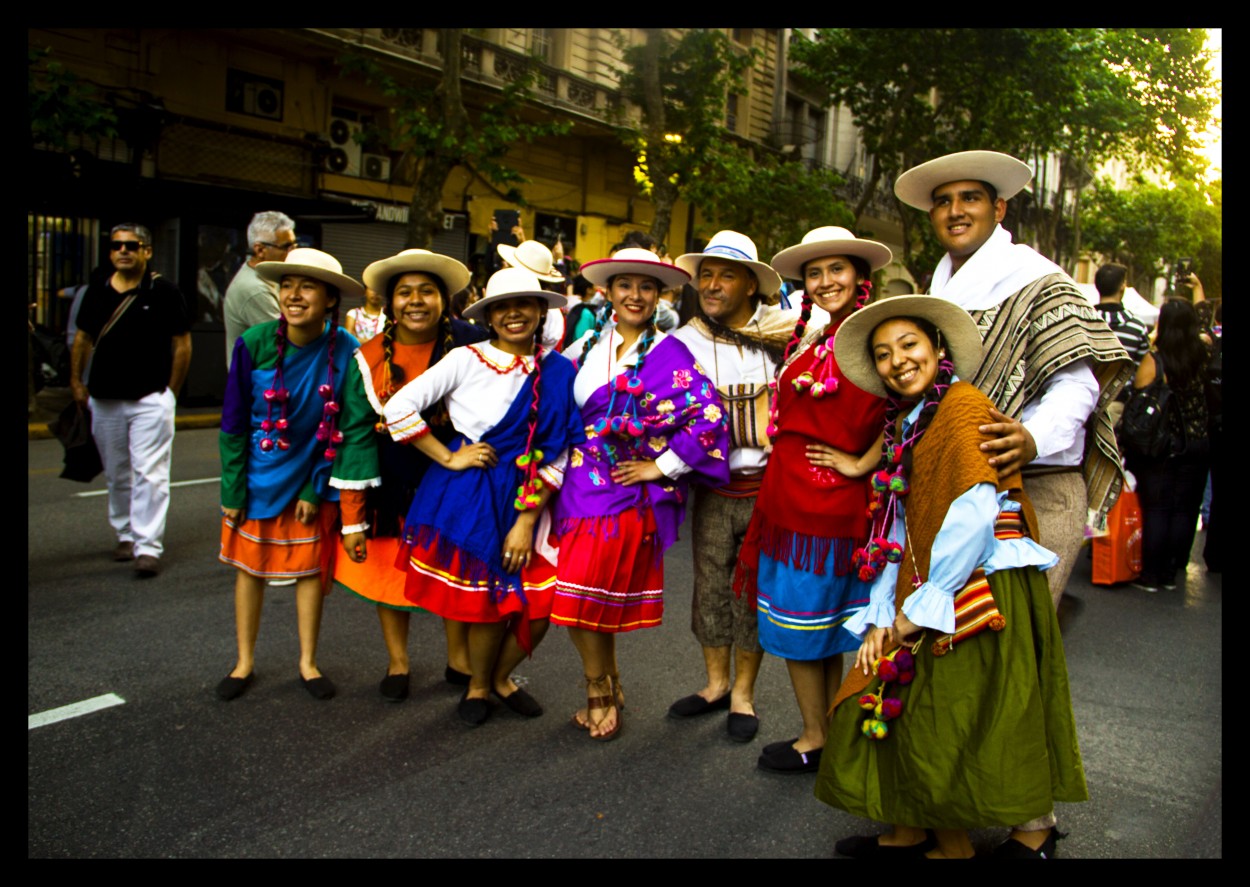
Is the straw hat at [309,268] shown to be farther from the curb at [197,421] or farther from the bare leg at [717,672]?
the curb at [197,421]

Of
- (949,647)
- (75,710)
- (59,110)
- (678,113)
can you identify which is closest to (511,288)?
(949,647)

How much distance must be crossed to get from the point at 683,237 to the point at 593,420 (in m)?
22.2

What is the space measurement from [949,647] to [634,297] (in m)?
1.85

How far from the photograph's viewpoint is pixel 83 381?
6234mm

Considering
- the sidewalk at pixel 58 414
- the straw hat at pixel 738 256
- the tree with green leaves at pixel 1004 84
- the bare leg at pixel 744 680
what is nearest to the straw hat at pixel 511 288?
the straw hat at pixel 738 256

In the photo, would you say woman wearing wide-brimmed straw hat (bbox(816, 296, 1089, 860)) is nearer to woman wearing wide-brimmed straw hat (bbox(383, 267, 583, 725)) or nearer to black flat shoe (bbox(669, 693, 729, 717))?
black flat shoe (bbox(669, 693, 729, 717))

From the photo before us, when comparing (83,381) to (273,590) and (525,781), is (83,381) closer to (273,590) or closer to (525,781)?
(273,590)

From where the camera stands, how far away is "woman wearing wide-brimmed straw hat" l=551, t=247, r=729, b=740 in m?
3.82

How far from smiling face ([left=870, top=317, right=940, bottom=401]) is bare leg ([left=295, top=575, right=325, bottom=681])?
257 cm

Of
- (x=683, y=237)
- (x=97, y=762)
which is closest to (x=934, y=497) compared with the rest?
(x=97, y=762)

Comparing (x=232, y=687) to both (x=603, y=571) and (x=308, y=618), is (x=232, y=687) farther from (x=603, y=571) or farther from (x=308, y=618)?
(x=603, y=571)

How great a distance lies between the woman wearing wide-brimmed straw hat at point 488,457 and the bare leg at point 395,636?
39 cm

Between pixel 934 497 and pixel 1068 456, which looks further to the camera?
pixel 1068 456

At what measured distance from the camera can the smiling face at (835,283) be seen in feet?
12.4
